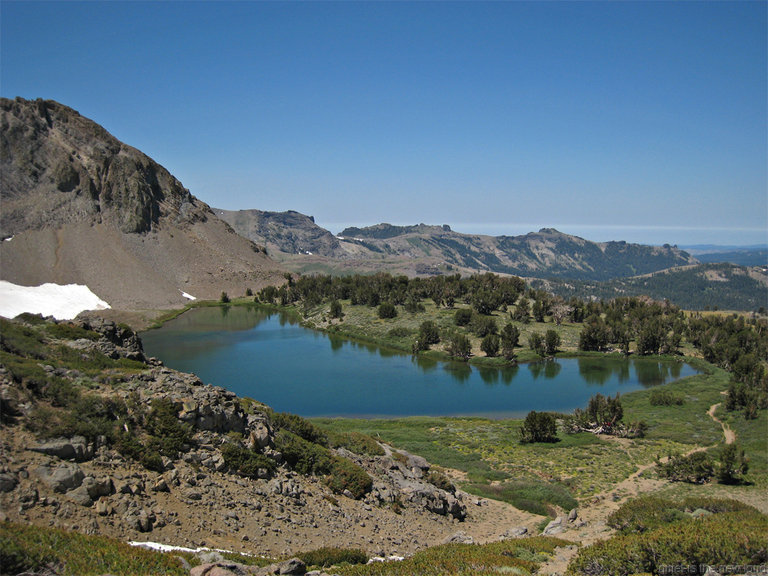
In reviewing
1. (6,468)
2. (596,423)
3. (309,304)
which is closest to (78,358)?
(6,468)

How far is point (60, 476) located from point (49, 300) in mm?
86984

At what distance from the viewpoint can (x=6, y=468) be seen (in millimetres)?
11242

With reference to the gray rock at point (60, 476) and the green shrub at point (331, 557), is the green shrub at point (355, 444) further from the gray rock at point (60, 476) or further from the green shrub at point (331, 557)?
the gray rock at point (60, 476)

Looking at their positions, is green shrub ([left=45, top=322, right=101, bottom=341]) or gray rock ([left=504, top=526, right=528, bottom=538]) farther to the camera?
green shrub ([left=45, top=322, right=101, bottom=341])

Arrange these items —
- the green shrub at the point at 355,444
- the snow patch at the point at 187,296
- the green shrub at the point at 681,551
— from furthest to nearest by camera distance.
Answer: the snow patch at the point at 187,296 → the green shrub at the point at 355,444 → the green shrub at the point at 681,551

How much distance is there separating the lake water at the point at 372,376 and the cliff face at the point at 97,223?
3132 centimetres

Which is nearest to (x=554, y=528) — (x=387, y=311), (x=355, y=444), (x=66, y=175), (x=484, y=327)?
(x=355, y=444)

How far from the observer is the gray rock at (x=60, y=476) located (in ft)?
38.3

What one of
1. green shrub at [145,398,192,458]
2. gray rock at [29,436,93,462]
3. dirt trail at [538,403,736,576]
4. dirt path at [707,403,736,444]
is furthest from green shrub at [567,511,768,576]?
dirt path at [707,403,736,444]

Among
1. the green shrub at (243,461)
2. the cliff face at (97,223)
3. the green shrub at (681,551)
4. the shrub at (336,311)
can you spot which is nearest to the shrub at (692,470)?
the green shrub at (681,551)

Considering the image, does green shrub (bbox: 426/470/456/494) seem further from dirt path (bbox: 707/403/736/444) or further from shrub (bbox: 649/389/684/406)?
shrub (bbox: 649/389/684/406)

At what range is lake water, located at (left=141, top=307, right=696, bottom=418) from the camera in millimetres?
48344

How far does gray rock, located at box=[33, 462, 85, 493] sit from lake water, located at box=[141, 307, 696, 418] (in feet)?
107

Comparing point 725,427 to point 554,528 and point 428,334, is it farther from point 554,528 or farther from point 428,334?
point 428,334
